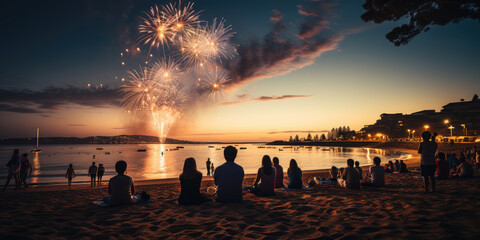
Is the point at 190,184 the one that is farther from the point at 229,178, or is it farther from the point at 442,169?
the point at 442,169

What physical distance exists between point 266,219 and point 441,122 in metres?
167

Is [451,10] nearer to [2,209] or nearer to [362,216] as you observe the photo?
[362,216]

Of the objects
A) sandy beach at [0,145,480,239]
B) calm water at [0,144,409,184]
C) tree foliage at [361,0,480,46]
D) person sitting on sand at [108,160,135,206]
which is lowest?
calm water at [0,144,409,184]

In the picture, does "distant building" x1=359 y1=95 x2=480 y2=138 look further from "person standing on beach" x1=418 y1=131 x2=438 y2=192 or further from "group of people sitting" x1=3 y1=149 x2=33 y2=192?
"group of people sitting" x1=3 y1=149 x2=33 y2=192

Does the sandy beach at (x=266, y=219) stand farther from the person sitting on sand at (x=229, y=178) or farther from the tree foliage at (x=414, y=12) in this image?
the tree foliage at (x=414, y=12)

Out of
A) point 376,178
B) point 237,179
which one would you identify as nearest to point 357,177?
point 376,178

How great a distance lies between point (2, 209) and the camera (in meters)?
6.59

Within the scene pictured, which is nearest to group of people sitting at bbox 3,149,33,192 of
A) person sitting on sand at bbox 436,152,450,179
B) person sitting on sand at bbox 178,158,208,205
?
person sitting on sand at bbox 178,158,208,205

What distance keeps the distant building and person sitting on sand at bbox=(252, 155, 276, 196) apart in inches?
2849

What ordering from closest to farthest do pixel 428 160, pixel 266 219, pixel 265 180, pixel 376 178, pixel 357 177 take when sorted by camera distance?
pixel 266 219 < pixel 265 180 < pixel 428 160 < pixel 357 177 < pixel 376 178

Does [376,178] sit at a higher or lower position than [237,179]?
lower

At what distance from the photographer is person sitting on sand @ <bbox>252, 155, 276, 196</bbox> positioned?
24.6 feet

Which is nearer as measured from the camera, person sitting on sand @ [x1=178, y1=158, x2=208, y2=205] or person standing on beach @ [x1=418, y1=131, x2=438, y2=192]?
person sitting on sand @ [x1=178, y1=158, x2=208, y2=205]

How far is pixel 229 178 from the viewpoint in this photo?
6574 mm
